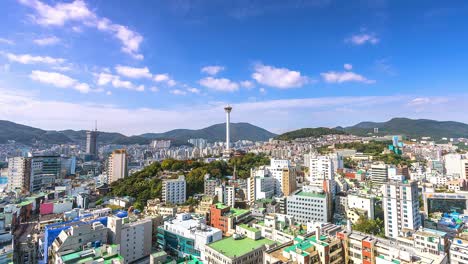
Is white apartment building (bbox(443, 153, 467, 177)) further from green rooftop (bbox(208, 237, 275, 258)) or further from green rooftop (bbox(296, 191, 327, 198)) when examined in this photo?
green rooftop (bbox(208, 237, 275, 258))

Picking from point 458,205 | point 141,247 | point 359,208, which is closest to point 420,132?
point 458,205

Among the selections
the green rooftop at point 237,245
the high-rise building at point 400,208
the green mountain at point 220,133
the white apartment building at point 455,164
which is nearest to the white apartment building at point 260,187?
the high-rise building at point 400,208

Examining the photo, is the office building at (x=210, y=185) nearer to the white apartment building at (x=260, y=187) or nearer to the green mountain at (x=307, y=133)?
the white apartment building at (x=260, y=187)

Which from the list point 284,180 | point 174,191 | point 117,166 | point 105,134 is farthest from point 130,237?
point 105,134

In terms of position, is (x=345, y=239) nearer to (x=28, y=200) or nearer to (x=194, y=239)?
(x=194, y=239)

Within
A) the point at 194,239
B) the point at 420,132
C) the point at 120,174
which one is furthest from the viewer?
the point at 420,132

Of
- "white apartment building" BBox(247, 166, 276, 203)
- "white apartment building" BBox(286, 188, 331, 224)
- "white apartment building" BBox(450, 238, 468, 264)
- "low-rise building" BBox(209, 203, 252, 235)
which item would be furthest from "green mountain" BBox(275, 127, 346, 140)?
"white apartment building" BBox(450, 238, 468, 264)
